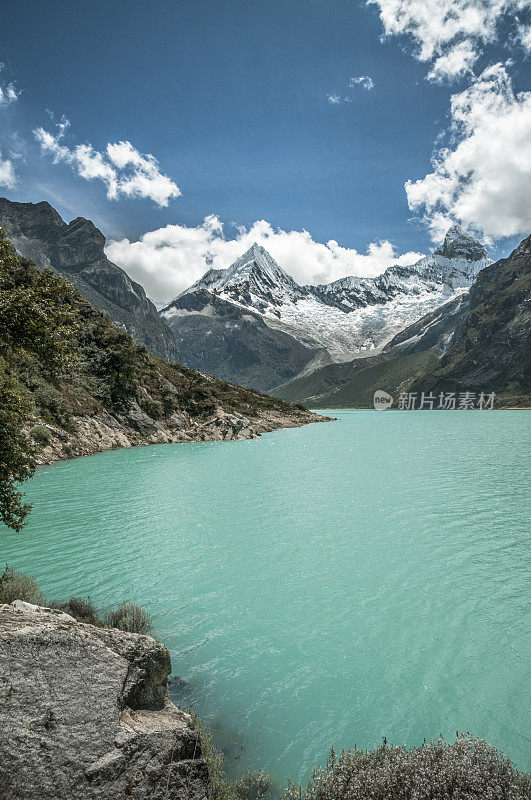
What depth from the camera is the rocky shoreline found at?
44.3 m

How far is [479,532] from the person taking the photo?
1900 centimetres

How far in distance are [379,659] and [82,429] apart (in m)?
47.4

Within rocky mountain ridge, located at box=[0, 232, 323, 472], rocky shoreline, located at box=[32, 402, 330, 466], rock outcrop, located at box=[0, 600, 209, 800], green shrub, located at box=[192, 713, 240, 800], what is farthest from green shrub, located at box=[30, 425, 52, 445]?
green shrub, located at box=[192, 713, 240, 800]

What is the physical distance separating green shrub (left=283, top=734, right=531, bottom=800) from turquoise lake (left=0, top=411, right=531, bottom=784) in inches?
65.6

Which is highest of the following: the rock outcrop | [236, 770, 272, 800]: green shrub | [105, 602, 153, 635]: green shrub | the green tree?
the green tree

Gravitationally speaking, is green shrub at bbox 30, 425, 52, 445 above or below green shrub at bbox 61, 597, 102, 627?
above

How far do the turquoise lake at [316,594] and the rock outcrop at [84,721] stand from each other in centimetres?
229

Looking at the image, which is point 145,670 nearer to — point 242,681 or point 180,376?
point 242,681

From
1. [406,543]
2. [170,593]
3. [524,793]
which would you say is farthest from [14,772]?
[406,543]

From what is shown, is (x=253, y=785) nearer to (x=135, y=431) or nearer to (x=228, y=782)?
(x=228, y=782)

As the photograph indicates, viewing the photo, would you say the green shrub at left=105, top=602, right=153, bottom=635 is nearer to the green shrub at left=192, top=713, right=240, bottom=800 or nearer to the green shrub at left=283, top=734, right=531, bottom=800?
the green shrub at left=192, top=713, right=240, bottom=800

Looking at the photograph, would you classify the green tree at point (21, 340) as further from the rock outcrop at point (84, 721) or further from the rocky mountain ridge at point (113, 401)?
the rocky mountain ridge at point (113, 401)

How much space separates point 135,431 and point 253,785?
57266 millimetres

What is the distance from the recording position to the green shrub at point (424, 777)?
502 centimetres
